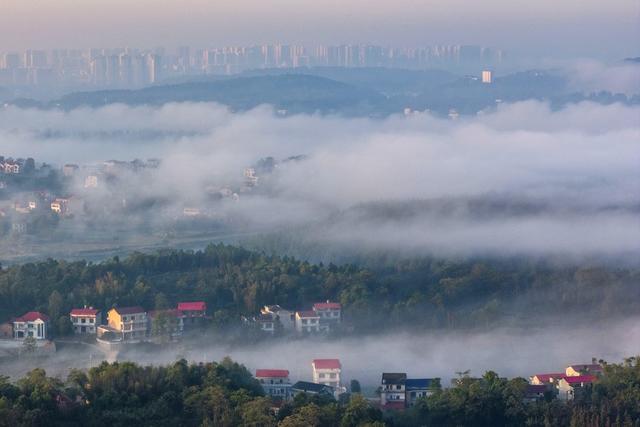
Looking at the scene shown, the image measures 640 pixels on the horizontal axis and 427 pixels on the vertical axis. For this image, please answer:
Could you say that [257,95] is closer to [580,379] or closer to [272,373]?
[272,373]

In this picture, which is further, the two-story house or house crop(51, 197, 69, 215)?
house crop(51, 197, 69, 215)

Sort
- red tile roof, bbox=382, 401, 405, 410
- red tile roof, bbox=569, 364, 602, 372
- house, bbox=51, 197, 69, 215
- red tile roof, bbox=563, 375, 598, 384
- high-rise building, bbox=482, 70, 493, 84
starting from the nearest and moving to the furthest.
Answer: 1. red tile roof, bbox=382, 401, 405, 410
2. red tile roof, bbox=563, 375, 598, 384
3. red tile roof, bbox=569, 364, 602, 372
4. house, bbox=51, 197, 69, 215
5. high-rise building, bbox=482, 70, 493, 84

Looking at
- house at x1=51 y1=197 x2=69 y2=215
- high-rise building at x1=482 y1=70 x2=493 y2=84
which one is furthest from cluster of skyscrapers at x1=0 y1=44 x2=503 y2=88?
house at x1=51 y1=197 x2=69 y2=215

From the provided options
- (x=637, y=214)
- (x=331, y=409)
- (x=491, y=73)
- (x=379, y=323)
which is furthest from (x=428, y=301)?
(x=491, y=73)

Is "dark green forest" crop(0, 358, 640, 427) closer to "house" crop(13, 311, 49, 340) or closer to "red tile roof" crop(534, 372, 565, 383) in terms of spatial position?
"red tile roof" crop(534, 372, 565, 383)

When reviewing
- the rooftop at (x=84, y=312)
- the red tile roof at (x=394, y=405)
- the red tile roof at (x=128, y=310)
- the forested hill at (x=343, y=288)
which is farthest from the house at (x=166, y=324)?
the red tile roof at (x=394, y=405)

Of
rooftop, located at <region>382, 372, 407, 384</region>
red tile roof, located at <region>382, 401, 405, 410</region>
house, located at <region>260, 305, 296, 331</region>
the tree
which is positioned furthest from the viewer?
house, located at <region>260, 305, 296, 331</region>

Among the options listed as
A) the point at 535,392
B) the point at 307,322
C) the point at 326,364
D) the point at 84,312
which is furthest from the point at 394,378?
the point at 84,312
